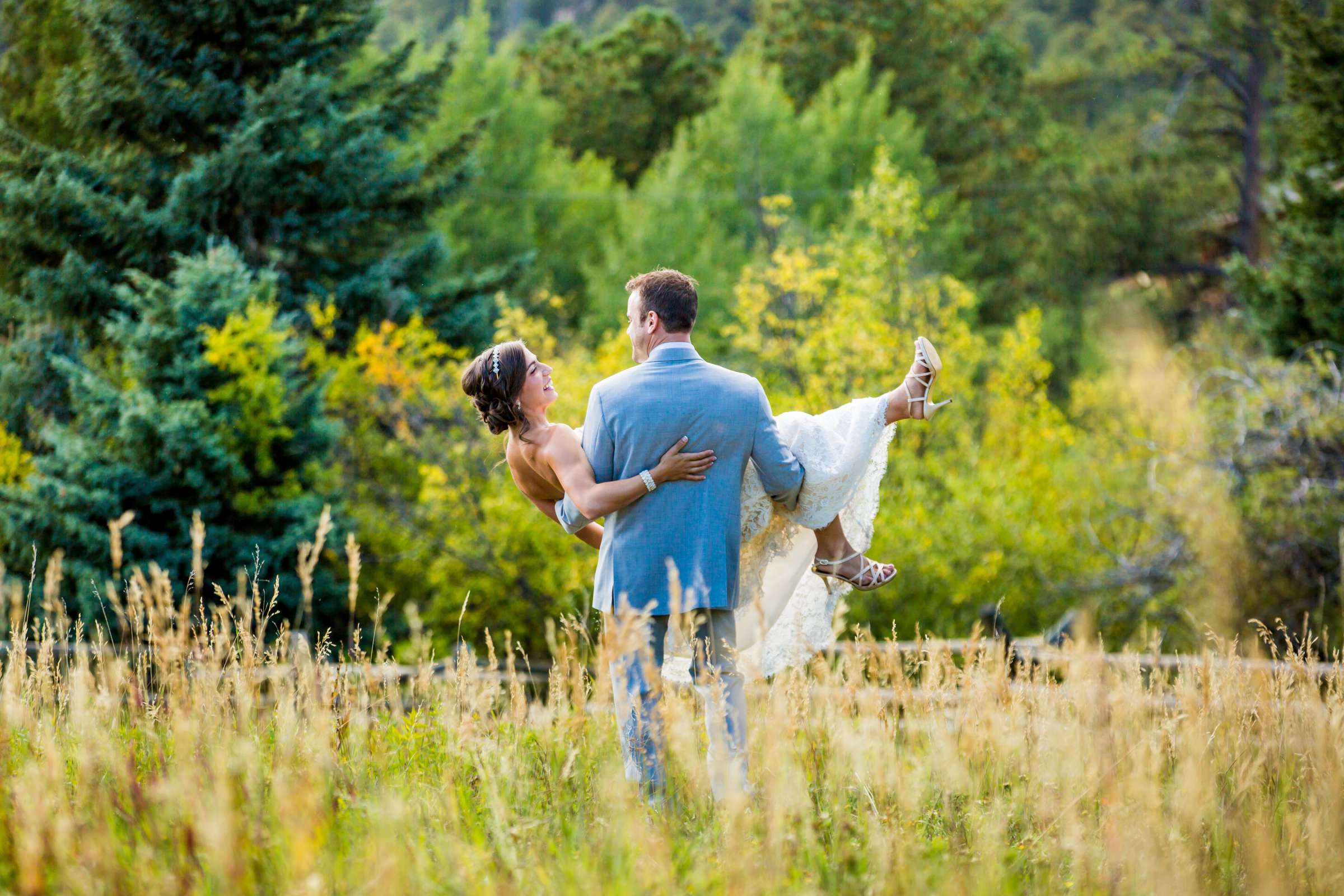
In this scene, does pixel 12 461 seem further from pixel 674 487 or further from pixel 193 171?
pixel 674 487

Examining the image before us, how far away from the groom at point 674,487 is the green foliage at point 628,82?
2452 cm

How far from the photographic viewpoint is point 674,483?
3398 mm

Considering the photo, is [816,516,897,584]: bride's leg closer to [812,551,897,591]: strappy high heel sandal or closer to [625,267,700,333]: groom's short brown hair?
[812,551,897,591]: strappy high heel sandal

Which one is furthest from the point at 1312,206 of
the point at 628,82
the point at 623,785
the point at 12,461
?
the point at 628,82

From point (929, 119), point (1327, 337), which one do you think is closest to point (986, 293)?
point (929, 119)

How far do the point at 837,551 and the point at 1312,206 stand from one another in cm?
982

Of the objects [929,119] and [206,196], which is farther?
[929,119]

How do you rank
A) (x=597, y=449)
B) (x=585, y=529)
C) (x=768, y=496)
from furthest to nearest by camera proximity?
(x=585, y=529) < (x=768, y=496) < (x=597, y=449)

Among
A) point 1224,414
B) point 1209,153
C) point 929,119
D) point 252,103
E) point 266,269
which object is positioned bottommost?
point 1224,414

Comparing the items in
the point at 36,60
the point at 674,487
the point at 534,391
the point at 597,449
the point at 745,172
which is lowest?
the point at 674,487

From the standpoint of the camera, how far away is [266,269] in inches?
412

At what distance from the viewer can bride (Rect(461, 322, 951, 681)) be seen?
3.48 meters

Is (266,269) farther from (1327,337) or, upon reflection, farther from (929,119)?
(929,119)

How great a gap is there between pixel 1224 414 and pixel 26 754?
1001cm
